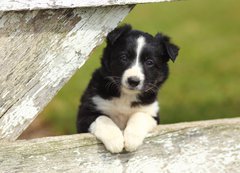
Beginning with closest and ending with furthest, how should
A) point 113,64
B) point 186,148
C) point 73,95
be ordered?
point 186,148
point 113,64
point 73,95

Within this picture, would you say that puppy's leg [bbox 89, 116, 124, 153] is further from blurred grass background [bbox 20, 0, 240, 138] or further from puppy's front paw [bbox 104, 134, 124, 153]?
blurred grass background [bbox 20, 0, 240, 138]

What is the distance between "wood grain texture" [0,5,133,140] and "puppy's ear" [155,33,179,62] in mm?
1214

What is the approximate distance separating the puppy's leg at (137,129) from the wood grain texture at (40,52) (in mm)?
471

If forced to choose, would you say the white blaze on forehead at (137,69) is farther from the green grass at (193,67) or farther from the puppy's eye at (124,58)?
the green grass at (193,67)

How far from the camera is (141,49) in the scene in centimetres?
475

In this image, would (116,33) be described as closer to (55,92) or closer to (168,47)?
(168,47)

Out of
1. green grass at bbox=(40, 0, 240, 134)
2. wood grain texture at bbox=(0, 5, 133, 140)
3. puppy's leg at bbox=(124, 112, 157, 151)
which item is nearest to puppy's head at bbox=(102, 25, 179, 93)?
puppy's leg at bbox=(124, 112, 157, 151)

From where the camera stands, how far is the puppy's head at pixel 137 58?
179 inches

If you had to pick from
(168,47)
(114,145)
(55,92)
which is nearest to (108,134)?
(114,145)

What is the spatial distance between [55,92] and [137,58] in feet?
4.15

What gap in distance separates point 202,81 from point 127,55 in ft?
20.8

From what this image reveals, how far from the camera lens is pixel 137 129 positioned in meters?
3.96

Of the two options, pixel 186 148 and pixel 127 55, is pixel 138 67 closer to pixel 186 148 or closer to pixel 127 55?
pixel 127 55

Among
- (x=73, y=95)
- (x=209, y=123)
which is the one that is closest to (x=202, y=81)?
(x=73, y=95)
